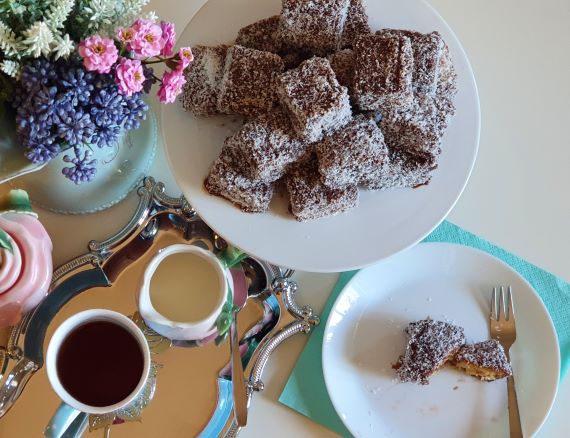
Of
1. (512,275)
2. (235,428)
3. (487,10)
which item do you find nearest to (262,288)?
(235,428)

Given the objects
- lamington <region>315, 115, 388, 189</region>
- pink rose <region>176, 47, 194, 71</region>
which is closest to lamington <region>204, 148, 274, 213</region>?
lamington <region>315, 115, 388, 189</region>

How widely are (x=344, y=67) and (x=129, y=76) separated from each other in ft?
1.38

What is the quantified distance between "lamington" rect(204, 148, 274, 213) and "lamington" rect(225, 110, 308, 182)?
0.01 metres

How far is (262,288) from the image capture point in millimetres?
1302

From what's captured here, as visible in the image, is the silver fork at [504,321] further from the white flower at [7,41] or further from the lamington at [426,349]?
the white flower at [7,41]

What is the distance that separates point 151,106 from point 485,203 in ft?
2.60

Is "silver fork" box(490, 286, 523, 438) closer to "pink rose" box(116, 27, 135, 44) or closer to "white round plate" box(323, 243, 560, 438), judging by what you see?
"white round plate" box(323, 243, 560, 438)

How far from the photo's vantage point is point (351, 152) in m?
1.03

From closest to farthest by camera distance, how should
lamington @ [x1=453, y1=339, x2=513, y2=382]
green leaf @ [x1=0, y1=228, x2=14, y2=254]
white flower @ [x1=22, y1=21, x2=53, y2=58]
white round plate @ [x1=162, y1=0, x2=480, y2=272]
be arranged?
white flower @ [x1=22, y1=21, x2=53, y2=58] < green leaf @ [x1=0, y1=228, x2=14, y2=254] < white round plate @ [x1=162, y1=0, x2=480, y2=272] < lamington @ [x1=453, y1=339, x2=513, y2=382]

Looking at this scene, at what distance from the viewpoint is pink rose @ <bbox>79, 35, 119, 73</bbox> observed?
83 centimetres

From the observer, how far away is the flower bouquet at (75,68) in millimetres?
833

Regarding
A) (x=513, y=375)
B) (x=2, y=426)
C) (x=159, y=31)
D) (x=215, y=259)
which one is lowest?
(x=2, y=426)

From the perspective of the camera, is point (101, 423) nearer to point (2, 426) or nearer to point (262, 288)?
point (2, 426)

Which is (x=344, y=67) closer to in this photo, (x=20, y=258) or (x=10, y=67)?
(x=10, y=67)
